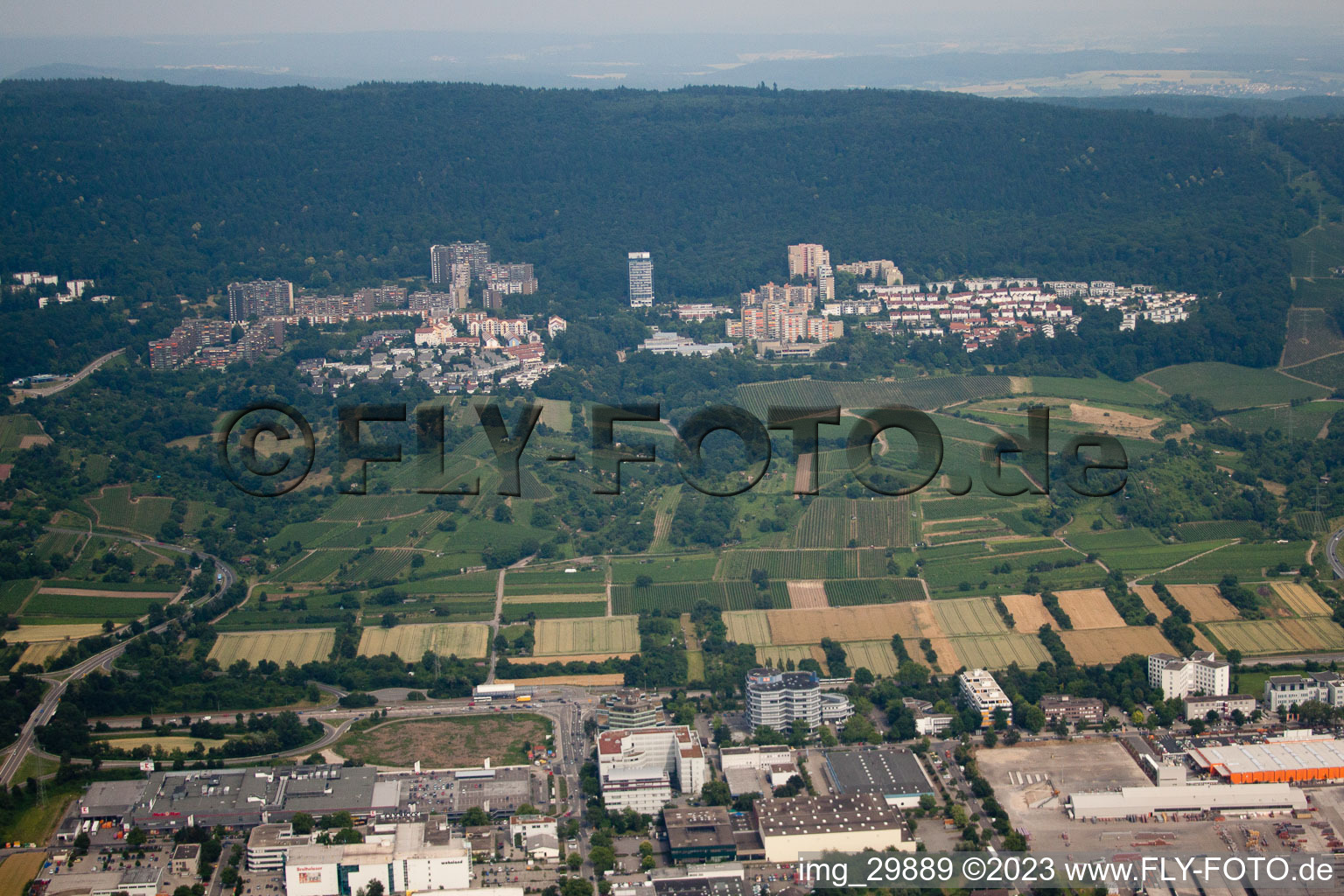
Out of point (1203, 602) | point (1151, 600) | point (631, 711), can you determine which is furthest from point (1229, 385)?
point (631, 711)

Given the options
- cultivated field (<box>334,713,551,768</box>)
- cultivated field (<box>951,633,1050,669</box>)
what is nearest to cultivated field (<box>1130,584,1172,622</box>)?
cultivated field (<box>951,633,1050,669</box>)

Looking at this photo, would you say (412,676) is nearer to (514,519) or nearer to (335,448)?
(514,519)

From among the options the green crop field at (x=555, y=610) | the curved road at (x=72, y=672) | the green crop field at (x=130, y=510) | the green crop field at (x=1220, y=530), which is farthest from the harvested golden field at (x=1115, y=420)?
the green crop field at (x=130, y=510)

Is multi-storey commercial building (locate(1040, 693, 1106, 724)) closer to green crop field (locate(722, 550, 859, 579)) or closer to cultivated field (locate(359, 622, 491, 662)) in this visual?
green crop field (locate(722, 550, 859, 579))

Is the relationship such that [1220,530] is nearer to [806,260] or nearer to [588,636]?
[588,636]

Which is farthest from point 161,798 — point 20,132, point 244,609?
point 20,132

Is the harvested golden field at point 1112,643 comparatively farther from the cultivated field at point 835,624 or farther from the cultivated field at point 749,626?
the cultivated field at point 749,626
